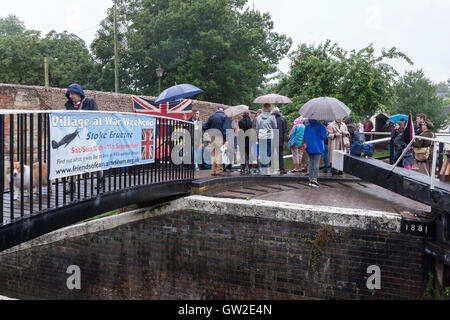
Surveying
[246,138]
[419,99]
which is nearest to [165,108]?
[246,138]

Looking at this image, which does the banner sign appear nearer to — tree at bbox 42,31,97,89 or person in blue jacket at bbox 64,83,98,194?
person in blue jacket at bbox 64,83,98,194

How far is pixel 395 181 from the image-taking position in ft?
20.5

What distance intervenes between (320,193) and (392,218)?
230 cm

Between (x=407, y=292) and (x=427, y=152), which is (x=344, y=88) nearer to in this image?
(x=427, y=152)

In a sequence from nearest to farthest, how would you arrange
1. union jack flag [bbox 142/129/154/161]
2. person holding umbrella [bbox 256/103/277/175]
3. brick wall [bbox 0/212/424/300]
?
brick wall [bbox 0/212/424/300] < union jack flag [bbox 142/129/154/161] < person holding umbrella [bbox 256/103/277/175]

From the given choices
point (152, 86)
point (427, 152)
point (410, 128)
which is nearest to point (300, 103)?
point (427, 152)

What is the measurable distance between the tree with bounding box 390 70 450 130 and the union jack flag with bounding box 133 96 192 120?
68.5 feet

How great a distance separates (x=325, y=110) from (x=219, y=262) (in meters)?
3.67

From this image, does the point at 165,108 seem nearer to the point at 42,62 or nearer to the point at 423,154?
the point at 423,154

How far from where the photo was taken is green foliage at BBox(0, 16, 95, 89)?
25.2m

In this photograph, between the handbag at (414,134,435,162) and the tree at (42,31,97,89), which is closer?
the handbag at (414,134,435,162)

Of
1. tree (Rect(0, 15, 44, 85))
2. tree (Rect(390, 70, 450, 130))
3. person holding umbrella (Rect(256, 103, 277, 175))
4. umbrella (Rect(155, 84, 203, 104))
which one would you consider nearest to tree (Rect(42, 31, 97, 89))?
tree (Rect(0, 15, 44, 85))

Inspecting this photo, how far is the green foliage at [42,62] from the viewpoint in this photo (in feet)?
82.6

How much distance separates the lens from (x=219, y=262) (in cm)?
673
